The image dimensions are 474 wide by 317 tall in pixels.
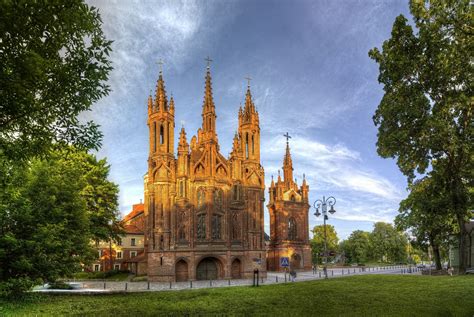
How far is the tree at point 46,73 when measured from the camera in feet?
27.5

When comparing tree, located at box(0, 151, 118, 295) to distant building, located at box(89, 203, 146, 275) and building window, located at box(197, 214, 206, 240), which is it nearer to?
building window, located at box(197, 214, 206, 240)

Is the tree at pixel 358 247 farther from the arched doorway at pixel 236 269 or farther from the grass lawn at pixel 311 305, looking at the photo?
the grass lawn at pixel 311 305

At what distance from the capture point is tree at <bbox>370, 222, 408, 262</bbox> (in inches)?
3629

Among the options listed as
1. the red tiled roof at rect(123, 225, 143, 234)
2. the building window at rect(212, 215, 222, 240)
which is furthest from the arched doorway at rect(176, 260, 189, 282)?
the red tiled roof at rect(123, 225, 143, 234)

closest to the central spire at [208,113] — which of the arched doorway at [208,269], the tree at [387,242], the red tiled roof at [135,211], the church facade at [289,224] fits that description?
the arched doorway at [208,269]

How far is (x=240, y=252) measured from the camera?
46.0m

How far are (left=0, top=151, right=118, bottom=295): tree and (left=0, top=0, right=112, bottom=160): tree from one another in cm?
221

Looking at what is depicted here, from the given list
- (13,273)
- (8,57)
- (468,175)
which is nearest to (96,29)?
(8,57)

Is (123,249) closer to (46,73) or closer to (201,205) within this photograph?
(201,205)

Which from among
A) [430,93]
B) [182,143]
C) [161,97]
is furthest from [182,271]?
[430,93]

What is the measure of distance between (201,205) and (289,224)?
83.3 feet

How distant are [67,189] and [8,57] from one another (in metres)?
20.6

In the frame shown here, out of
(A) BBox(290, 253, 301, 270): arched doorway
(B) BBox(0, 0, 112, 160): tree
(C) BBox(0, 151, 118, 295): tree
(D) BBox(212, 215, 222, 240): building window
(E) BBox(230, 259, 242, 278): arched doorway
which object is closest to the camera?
(B) BBox(0, 0, 112, 160): tree

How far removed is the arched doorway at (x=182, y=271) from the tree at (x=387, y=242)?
6460 cm
